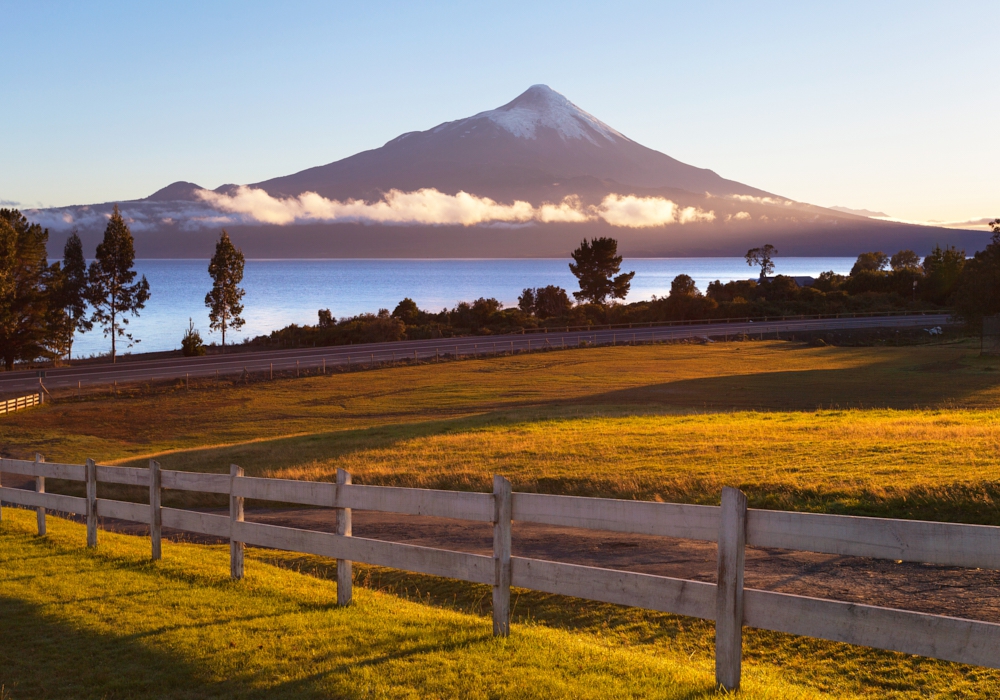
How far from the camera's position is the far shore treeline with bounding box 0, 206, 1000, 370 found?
6900 cm

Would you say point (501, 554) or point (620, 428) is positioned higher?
point (501, 554)

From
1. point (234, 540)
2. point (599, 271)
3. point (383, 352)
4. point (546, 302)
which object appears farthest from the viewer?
point (546, 302)

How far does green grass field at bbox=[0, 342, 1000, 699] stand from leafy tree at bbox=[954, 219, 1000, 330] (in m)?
3.44

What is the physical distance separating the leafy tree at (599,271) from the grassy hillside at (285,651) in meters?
111

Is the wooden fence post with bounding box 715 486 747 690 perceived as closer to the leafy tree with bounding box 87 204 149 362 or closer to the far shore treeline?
the far shore treeline

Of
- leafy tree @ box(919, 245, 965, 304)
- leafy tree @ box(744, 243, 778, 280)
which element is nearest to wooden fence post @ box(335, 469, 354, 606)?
leafy tree @ box(919, 245, 965, 304)

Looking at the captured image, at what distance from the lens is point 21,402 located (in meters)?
44.4

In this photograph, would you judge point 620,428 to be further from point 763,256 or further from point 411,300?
point 763,256

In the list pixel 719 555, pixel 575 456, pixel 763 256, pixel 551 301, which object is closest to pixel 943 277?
pixel 551 301

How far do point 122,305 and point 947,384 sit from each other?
257 feet

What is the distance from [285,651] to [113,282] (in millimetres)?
90335

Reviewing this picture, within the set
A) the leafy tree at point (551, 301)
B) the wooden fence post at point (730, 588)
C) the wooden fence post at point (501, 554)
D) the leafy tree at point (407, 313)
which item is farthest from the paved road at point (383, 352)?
the wooden fence post at point (730, 588)

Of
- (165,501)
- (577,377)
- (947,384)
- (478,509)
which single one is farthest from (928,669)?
(577,377)

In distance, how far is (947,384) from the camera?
4166 centimetres
